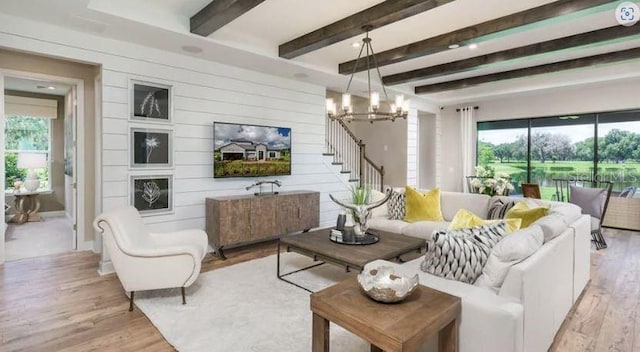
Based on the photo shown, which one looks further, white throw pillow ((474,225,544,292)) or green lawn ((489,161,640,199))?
green lawn ((489,161,640,199))

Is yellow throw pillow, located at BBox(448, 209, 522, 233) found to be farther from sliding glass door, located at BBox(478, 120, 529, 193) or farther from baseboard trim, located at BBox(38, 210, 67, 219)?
baseboard trim, located at BBox(38, 210, 67, 219)

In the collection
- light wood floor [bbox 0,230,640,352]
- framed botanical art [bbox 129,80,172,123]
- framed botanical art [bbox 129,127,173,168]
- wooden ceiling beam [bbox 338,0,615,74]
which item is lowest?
light wood floor [bbox 0,230,640,352]

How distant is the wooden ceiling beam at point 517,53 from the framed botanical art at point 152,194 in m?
4.22

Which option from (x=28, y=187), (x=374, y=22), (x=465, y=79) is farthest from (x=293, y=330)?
(x=28, y=187)

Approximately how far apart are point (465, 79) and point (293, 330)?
5759mm

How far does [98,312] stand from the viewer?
2.98m

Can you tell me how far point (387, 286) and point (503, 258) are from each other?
0.82 meters

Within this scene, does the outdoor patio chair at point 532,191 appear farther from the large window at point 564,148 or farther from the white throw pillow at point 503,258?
the white throw pillow at point 503,258

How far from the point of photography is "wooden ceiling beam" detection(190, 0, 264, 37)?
124 inches

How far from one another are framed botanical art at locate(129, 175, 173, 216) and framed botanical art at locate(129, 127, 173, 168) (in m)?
0.17

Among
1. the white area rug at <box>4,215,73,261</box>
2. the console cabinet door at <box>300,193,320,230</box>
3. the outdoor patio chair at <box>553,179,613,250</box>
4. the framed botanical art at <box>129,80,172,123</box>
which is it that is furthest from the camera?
the console cabinet door at <box>300,193,320,230</box>

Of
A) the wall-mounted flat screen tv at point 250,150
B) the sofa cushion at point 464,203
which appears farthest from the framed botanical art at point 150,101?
the sofa cushion at point 464,203

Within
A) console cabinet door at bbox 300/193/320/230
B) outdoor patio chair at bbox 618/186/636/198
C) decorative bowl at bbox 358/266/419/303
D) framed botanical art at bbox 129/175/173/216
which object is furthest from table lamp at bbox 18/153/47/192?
outdoor patio chair at bbox 618/186/636/198

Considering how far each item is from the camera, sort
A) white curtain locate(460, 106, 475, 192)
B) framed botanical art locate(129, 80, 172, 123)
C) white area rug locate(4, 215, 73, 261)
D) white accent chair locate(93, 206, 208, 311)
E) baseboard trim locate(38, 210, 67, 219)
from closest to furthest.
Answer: white accent chair locate(93, 206, 208, 311)
framed botanical art locate(129, 80, 172, 123)
white area rug locate(4, 215, 73, 261)
baseboard trim locate(38, 210, 67, 219)
white curtain locate(460, 106, 475, 192)
